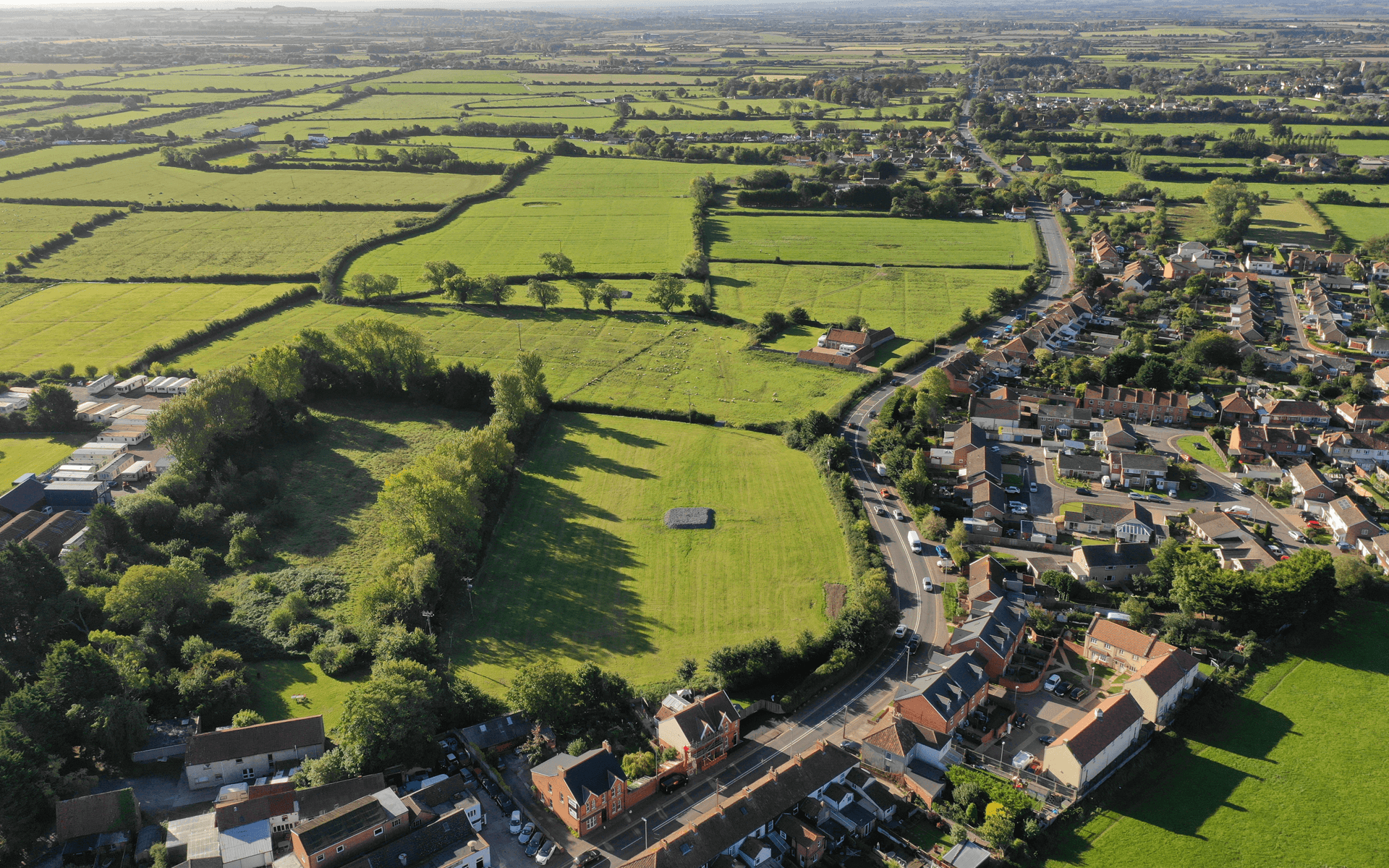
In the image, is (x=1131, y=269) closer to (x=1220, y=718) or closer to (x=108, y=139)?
(x=1220, y=718)

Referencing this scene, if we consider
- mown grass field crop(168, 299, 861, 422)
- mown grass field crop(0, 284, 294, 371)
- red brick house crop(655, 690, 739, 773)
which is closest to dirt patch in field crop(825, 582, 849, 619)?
red brick house crop(655, 690, 739, 773)

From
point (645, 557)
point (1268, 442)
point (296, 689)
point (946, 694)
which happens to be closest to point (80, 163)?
point (296, 689)

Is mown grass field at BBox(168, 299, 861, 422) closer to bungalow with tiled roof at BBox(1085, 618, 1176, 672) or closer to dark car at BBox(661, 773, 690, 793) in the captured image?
bungalow with tiled roof at BBox(1085, 618, 1176, 672)

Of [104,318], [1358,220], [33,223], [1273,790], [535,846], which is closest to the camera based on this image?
[535,846]

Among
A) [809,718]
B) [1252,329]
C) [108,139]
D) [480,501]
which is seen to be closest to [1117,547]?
[809,718]

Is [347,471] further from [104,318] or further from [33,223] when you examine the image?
[33,223]

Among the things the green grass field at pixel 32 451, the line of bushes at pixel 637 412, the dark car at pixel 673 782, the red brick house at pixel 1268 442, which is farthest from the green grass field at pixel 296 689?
the red brick house at pixel 1268 442
